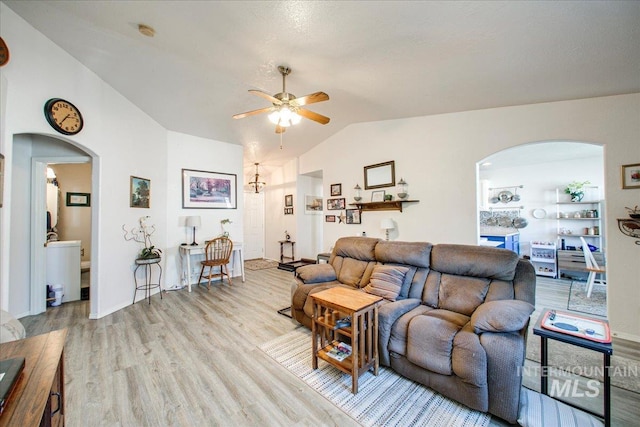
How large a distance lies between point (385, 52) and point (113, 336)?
4.09m

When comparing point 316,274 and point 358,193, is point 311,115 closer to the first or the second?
point 316,274

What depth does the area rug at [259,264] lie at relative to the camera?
640cm

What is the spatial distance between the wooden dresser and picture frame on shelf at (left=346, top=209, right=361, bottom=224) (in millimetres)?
4114

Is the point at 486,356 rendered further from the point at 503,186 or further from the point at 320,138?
the point at 503,186

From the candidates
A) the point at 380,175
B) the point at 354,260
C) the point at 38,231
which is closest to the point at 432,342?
the point at 354,260

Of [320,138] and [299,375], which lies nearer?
[299,375]

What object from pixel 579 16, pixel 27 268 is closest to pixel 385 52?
pixel 579 16

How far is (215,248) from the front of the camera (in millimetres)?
4680

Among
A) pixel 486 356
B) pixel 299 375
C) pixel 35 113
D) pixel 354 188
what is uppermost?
pixel 35 113

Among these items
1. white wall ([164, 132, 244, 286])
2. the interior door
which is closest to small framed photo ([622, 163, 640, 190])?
white wall ([164, 132, 244, 286])

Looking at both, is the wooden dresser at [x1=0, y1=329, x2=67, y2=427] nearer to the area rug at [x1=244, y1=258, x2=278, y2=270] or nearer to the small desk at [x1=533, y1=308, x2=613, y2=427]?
the small desk at [x1=533, y1=308, x2=613, y2=427]

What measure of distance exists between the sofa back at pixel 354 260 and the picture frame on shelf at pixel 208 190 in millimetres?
2914

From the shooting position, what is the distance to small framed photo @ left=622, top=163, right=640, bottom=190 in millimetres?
2578

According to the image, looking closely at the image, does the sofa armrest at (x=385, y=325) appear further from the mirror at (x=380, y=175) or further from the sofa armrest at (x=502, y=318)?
the mirror at (x=380, y=175)
